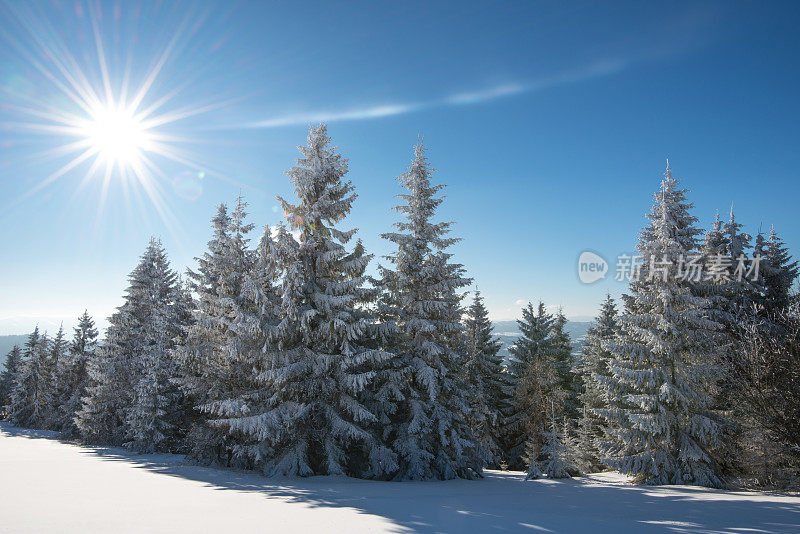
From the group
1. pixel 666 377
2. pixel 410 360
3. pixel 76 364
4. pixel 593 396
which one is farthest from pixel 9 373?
pixel 666 377

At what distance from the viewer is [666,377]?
1684 centimetres

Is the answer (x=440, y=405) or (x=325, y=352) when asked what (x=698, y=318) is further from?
(x=325, y=352)

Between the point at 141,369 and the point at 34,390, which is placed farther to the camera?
the point at 34,390

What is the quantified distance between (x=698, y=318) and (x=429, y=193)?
12.9 meters

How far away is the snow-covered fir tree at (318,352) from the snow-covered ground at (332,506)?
1.36 metres

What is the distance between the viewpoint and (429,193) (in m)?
16.6

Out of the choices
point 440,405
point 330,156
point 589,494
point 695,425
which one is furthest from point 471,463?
point 330,156

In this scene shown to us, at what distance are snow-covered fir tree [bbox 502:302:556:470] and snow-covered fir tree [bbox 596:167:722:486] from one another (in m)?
9.74

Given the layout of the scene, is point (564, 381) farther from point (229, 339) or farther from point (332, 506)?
point (332, 506)

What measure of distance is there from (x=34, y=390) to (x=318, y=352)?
48.2 m

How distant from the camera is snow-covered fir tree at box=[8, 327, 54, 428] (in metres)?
42.4

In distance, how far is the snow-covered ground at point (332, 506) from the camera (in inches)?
269

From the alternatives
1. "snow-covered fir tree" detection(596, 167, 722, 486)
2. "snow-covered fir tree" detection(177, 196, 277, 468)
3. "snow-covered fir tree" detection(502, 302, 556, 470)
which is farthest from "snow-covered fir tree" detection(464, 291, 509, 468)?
"snow-covered fir tree" detection(177, 196, 277, 468)

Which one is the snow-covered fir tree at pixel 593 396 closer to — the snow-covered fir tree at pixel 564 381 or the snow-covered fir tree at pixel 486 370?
the snow-covered fir tree at pixel 564 381
